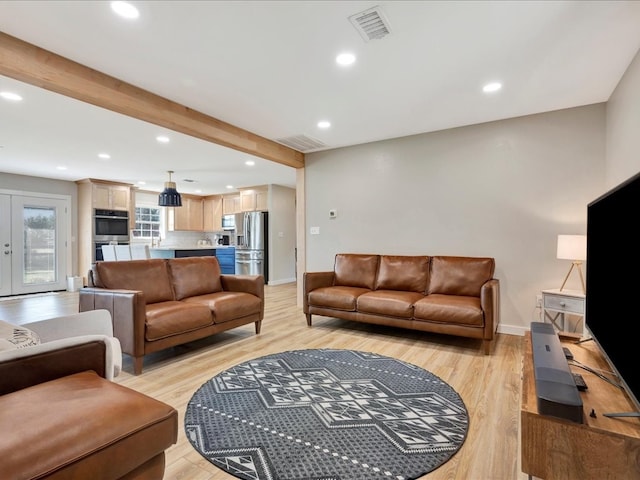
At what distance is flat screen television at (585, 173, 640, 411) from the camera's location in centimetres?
110

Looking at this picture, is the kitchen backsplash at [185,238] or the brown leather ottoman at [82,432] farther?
the kitchen backsplash at [185,238]

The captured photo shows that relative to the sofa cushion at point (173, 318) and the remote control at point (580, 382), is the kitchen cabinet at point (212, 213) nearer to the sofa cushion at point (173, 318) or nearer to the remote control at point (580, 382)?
the sofa cushion at point (173, 318)

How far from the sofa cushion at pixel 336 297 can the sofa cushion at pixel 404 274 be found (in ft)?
0.91

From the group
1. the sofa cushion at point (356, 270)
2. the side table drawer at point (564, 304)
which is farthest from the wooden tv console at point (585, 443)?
the sofa cushion at point (356, 270)

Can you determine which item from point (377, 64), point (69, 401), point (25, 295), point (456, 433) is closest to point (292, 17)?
point (377, 64)

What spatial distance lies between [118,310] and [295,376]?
1510mm

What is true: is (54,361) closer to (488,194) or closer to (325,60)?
(325,60)

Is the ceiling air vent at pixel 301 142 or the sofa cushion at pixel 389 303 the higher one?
the ceiling air vent at pixel 301 142

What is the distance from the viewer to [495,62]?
251cm

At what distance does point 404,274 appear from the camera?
12.9 feet

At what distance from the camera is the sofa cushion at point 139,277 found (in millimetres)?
2914

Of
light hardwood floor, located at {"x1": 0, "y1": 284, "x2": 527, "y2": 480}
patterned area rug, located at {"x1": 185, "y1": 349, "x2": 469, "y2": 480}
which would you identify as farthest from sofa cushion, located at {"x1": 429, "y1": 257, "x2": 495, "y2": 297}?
patterned area rug, located at {"x1": 185, "y1": 349, "x2": 469, "y2": 480}

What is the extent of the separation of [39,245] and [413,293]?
24.9 feet

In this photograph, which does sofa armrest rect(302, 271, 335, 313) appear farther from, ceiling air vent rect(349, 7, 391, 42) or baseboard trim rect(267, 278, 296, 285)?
baseboard trim rect(267, 278, 296, 285)
